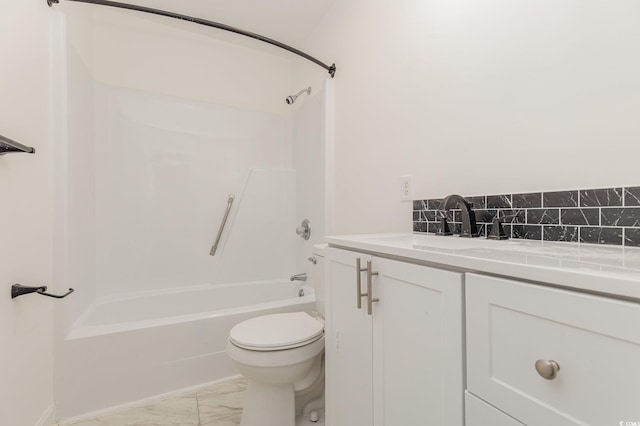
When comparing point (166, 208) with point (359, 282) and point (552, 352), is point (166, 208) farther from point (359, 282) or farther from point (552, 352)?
point (552, 352)

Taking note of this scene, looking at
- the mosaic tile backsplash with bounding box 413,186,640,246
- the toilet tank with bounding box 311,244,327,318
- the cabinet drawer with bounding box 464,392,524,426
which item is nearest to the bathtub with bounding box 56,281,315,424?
the toilet tank with bounding box 311,244,327,318

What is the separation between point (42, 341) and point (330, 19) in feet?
8.05

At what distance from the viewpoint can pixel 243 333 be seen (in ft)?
4.28

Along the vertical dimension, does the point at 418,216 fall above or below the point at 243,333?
above

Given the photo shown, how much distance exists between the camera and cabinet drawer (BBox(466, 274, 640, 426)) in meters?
0.37

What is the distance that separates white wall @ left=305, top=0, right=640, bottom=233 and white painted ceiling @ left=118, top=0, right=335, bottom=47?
39 centimetres

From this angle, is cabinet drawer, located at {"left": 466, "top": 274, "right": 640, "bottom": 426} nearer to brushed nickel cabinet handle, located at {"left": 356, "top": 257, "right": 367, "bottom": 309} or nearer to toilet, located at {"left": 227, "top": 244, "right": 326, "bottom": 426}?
brushed nickel cabinet handle, located at {"left": 356, "top": 257, "right": 367, "bottom": 309}

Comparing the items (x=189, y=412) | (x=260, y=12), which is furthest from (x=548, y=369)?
(x=260, y=12)

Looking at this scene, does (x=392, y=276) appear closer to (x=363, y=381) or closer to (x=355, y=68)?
(x=363, y=381)

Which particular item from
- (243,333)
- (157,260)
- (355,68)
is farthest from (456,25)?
(157,260)

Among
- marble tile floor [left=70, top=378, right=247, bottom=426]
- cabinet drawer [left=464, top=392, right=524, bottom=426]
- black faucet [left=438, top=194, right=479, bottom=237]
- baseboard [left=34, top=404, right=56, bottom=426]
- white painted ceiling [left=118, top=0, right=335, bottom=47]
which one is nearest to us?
cabinet drawer [left=464, top=392, right=524, bottom=426]

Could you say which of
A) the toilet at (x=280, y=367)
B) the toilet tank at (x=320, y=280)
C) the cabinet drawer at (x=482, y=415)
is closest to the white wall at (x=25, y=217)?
the toilet at (x=280, y=367)

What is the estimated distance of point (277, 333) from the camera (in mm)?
1312

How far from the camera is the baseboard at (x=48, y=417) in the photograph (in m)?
1.30
